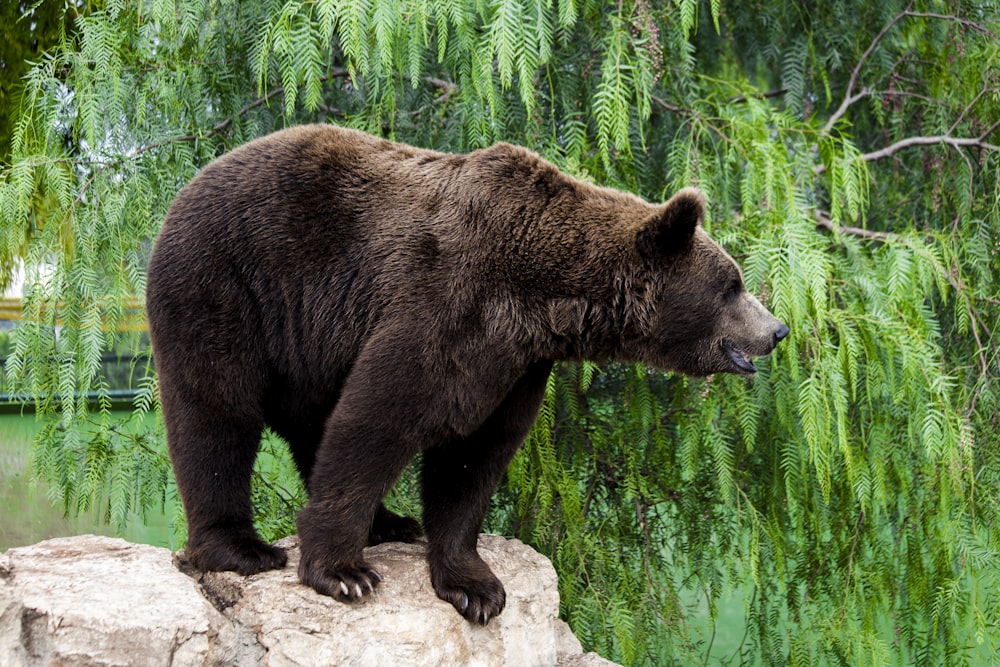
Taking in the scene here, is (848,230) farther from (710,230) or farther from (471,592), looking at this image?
(471,592)

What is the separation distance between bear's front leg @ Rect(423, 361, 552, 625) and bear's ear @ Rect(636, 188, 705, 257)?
1.86ft

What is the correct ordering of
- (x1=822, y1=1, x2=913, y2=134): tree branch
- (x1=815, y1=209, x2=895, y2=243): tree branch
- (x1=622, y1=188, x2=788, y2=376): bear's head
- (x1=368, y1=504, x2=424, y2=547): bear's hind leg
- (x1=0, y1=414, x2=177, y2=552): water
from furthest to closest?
(x1=0, y1=414, x2=177, y2=552): water
(x1=822, y1=1, x2=913, y2=134): tree branch
(x1=815, y1=209, x2=895, y2=243): tree branch
(x1=368, y1=504, x2=424, y2=547): bear's hind leg
(x1=622, y1=188, x2=788, y2=376): bear's head

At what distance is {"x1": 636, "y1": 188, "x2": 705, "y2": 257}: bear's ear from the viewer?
334 cm

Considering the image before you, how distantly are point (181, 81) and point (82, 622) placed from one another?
2944 millimetres

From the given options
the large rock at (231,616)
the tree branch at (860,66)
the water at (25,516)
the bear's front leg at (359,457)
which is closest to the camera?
the large rock at (231,616)

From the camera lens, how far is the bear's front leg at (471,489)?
11.7 ft

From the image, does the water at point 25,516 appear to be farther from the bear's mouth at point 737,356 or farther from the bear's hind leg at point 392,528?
the bear's mouth at point 737,356

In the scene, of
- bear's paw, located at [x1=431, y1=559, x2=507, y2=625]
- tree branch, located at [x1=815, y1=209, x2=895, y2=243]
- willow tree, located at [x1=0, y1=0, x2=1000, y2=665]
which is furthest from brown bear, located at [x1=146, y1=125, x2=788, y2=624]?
tree branch, located at [x1=815, y1=209, x2=895, y2=243]

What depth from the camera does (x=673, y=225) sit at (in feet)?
11.1

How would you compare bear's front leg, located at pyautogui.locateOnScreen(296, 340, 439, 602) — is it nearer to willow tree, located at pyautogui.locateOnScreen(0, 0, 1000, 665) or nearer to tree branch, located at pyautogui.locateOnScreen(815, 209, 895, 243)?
willow tree, located at pyautogui.locateOnScreen(0, 0, 1000, 665)

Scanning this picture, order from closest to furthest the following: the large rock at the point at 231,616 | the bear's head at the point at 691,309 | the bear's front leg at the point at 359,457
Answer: the large rock at the point at 231,616
the bear's front leg at the point at 359,457
the bear's head at the point at 691,309

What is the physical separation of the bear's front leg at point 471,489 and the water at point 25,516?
650cm

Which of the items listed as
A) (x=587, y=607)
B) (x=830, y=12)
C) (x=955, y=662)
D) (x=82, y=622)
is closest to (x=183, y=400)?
(x=82, y=622)

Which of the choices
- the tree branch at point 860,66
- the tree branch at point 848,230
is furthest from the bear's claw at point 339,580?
the tree branch at point 860,66
